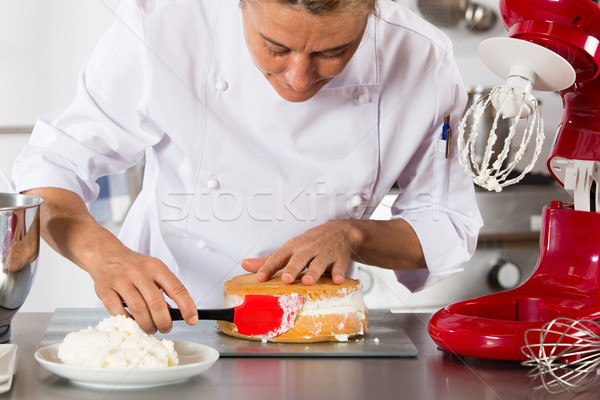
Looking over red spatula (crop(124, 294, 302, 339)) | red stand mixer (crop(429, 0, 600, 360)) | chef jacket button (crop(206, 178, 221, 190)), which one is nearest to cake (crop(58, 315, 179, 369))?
red spatula (crop(124, 294, 302, 339))

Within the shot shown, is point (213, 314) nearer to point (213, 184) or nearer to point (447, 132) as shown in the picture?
point (213, 184)

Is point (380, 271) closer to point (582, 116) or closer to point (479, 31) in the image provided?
point (479, 31)

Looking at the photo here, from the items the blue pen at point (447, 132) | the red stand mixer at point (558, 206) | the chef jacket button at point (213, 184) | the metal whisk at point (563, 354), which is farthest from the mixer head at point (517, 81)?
the chef jacket button at point (213, 184)

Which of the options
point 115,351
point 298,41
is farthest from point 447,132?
point 115,351

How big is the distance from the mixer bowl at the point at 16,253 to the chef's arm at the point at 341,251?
29 cm

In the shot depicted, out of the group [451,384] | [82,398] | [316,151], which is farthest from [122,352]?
[316,151]

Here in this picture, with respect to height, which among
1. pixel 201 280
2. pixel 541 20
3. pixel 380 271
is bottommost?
pixel 380 271

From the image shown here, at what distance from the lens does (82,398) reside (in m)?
0.72

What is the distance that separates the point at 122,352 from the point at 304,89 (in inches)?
16.9

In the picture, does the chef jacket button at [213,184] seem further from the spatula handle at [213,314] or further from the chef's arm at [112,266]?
the spatula handle at [213,314]

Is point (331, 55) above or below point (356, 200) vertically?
above

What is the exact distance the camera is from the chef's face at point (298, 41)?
2.99ft

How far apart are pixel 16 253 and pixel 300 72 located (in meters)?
0.42

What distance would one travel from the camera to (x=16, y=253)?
2.76 ft
